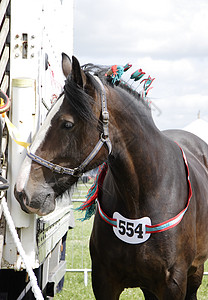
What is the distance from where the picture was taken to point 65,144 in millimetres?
3271

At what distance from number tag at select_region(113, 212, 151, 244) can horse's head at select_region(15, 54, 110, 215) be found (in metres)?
0.58

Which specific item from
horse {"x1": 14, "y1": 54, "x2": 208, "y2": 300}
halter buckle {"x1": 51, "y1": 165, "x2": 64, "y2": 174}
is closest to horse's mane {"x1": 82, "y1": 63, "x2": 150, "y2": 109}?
horse {"x1": 14, "y1": 54, "x2": 208, "y2": 300}

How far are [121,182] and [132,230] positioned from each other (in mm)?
341

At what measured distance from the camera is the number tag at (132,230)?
3660mm

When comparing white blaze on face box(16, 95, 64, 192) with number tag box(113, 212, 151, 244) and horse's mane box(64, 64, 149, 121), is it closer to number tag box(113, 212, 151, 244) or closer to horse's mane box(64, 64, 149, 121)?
horse's mane box(64, 64, 149, 121)

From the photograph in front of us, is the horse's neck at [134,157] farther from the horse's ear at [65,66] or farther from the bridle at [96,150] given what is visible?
the horse's ear at [65,66]

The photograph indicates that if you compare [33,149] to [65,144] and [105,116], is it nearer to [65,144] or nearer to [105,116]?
[65,144]

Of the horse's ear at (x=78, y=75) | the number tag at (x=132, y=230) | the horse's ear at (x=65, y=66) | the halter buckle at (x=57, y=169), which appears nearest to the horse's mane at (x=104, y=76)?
the horse's ear at (x=65, y=66)

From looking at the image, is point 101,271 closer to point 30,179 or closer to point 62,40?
point 30,179

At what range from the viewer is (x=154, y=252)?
366 centimetres

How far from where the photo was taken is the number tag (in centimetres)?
366

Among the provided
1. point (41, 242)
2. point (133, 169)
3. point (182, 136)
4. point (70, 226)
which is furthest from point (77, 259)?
point (133, 169)

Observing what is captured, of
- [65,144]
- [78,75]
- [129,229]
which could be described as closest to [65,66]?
[78,75]

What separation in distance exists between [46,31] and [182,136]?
71.7 inches
